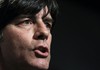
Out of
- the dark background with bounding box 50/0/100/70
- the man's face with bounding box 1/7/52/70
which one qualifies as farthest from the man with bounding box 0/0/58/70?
the dark background with bounding box 50/0/100/70

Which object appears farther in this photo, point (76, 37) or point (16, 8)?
point (76, 37)

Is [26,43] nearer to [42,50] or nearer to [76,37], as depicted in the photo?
[42,50]

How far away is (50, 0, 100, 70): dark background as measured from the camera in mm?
1998

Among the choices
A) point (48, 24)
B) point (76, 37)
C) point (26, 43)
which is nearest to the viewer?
point (26, 43)

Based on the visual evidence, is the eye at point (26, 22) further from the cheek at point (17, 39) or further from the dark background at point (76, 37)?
the dark background at point (76, 37)

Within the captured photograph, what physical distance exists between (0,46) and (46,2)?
0.24m

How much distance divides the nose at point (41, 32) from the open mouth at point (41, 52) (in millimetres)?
36

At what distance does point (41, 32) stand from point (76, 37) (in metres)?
0.89

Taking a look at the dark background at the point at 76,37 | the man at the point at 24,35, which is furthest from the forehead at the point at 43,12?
the dark background at the point at 76,37

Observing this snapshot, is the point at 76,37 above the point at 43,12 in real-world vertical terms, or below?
below

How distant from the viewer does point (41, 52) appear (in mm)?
1188

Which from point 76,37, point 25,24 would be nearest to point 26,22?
point 25,24

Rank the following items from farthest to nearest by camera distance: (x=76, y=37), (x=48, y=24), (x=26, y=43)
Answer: (x=76, y=37)
(x=48, y=24)
(x=26, y=43)

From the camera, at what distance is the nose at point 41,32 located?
1.19 meters
